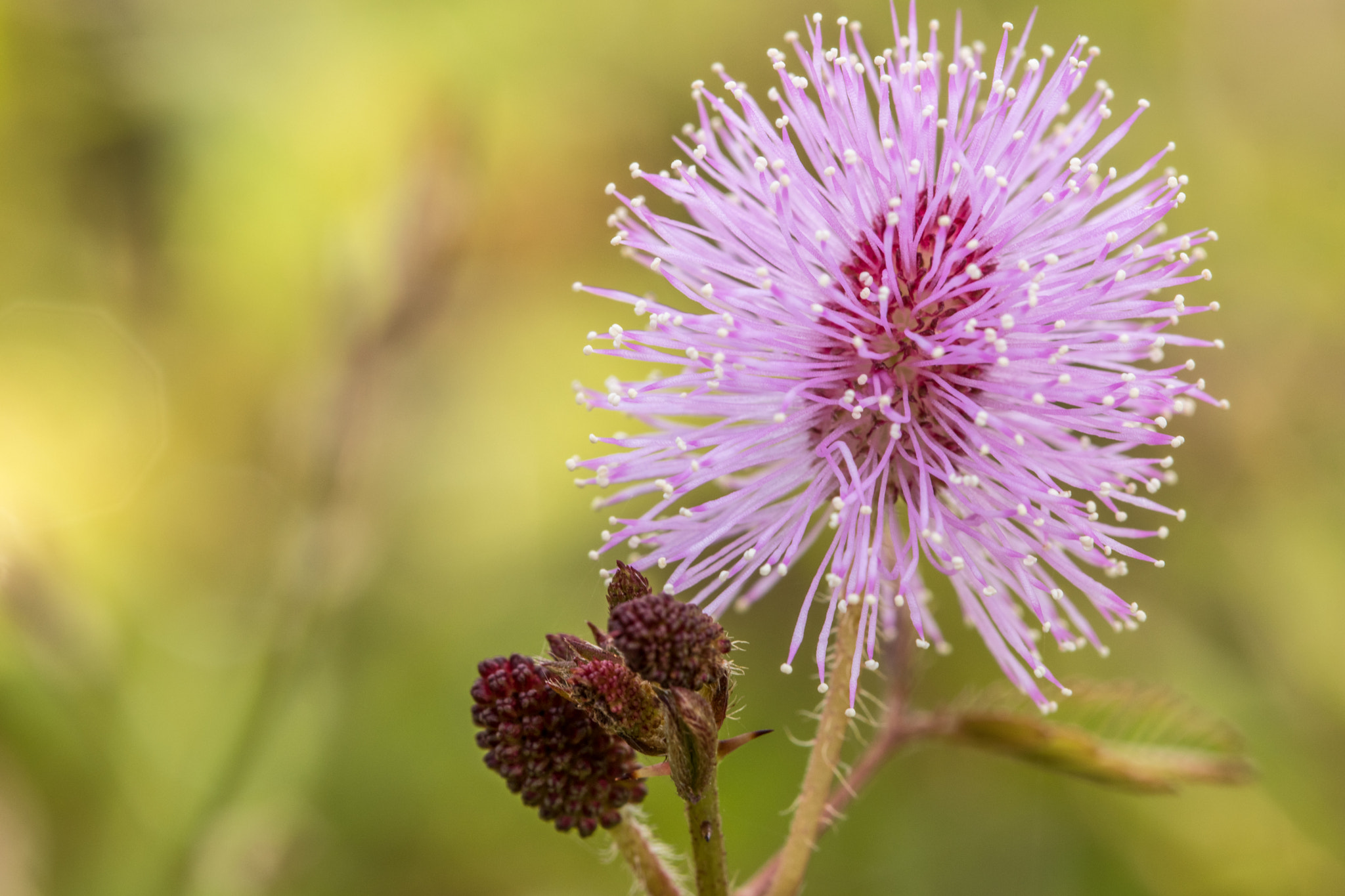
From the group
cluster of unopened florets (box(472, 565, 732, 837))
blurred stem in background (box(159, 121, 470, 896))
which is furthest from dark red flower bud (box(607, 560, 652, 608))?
blurred stem in background (box(159, 121, 470, 896))

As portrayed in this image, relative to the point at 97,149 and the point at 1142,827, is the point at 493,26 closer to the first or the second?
the point at 97,149

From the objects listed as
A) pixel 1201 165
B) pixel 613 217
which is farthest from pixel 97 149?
pixel 1201 165

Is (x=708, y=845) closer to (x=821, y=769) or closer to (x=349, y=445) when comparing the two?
(x=821, y=769)

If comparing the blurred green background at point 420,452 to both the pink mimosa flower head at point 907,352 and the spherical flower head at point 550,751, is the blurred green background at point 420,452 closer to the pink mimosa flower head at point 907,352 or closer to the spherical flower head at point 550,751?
the pink mimosa flower head at point 907,352

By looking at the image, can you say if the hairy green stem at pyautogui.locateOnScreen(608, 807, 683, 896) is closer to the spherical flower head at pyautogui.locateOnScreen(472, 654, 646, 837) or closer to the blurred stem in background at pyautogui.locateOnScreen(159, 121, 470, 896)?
the spherical flower head at pyautogui.locateOnScreen(472, 654, 646, 837)

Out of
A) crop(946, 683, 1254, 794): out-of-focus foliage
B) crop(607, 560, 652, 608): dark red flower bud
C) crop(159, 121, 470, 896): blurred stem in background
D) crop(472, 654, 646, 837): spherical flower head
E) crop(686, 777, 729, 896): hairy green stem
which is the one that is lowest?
crop(946, 683, 1254, 794): out-of-focus foliage
